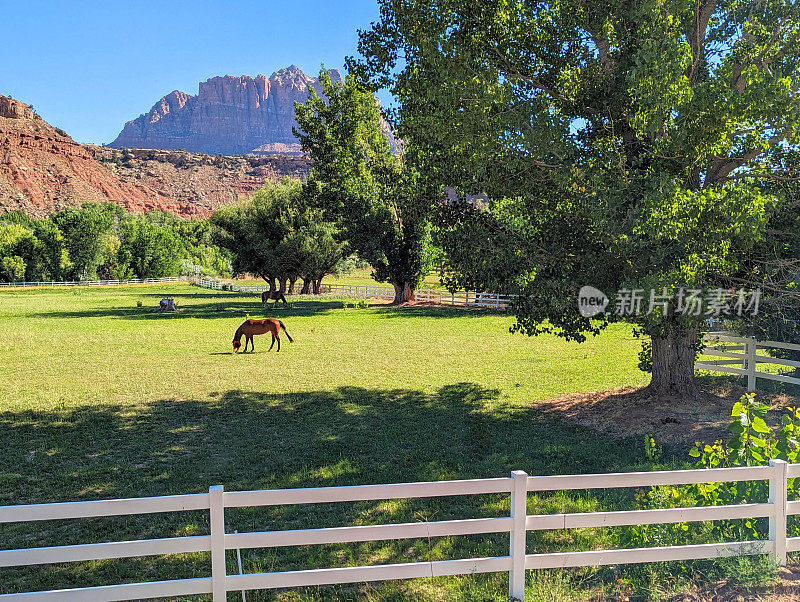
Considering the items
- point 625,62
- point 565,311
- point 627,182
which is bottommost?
point 565,311

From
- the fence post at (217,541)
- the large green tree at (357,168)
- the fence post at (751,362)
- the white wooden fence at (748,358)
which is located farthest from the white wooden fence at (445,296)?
the fence post at (217,541)

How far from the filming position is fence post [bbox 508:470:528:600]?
478 centimetres

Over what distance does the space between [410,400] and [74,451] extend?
7.64m

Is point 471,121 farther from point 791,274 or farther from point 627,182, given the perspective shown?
point 791,274

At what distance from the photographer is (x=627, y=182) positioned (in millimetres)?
10461

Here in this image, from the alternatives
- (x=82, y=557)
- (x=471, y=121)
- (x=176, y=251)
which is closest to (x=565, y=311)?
(x=471, y=121)

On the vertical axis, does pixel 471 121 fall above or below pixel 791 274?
above

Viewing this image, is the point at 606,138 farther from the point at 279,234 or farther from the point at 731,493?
the point at 279,234

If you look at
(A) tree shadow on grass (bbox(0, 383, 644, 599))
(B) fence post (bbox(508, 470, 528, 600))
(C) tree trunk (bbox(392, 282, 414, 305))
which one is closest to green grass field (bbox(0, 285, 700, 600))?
(A) tree shadow on grass (bbox(0, 383, 644, 599))

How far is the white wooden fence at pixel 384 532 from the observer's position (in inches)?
169

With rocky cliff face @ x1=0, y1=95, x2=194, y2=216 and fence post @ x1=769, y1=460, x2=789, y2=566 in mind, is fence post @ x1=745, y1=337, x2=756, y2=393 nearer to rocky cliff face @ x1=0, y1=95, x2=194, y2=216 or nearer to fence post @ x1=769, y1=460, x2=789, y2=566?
fence post @ x1=769, y1=460, x2=789, y2=566

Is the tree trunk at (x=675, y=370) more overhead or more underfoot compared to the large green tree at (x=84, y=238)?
more underfoot

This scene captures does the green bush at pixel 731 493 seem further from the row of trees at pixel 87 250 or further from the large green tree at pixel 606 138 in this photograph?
the row of trees at pixel 87 250

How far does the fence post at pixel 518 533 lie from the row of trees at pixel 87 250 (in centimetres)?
7395
